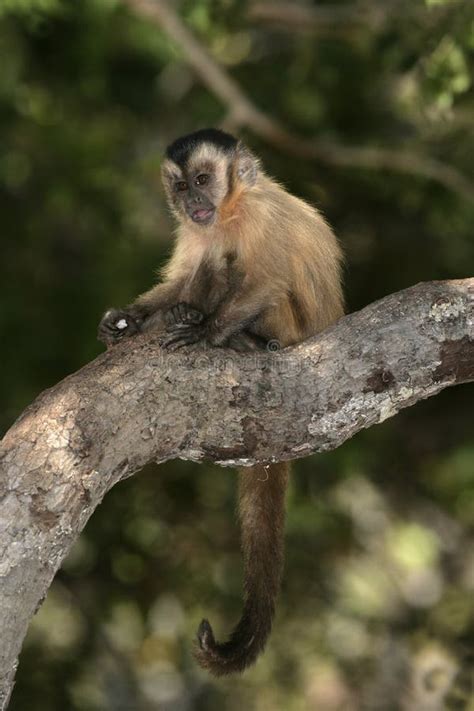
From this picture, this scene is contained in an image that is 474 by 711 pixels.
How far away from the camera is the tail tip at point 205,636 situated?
455 cm

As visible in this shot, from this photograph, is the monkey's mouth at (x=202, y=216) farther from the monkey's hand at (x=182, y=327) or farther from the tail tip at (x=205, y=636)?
the tail tip at (x=205, y=636)

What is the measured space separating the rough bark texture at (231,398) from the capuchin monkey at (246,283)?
488 millimetres

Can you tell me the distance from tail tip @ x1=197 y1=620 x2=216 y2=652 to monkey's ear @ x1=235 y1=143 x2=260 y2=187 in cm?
252

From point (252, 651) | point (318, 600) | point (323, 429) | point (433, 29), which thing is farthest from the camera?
point (318, 600)

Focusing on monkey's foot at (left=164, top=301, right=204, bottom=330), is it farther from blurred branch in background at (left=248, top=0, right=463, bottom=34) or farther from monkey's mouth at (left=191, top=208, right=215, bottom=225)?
blurred branch in background at (left=248, top=0, right=463, bottom=34)

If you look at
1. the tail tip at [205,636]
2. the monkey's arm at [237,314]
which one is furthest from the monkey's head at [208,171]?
the tail tip at [205,636]

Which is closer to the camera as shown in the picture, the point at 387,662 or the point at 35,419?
the point at 35,419

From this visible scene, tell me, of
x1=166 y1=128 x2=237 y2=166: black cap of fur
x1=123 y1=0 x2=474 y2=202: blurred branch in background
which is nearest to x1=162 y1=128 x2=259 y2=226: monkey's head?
x1=166 y1=128 x2=237 y2=166: black cap of fur

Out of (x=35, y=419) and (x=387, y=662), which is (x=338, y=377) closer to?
(x=35, y=419)

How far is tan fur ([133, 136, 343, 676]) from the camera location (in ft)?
17.5

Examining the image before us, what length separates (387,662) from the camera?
10117mm

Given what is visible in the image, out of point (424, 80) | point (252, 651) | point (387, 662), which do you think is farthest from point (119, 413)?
point (387, 662)

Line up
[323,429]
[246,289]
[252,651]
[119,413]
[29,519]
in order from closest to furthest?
[29,519], [119,413], [323,429], [252,651], [246,289]

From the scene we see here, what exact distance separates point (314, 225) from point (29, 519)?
111 inches
